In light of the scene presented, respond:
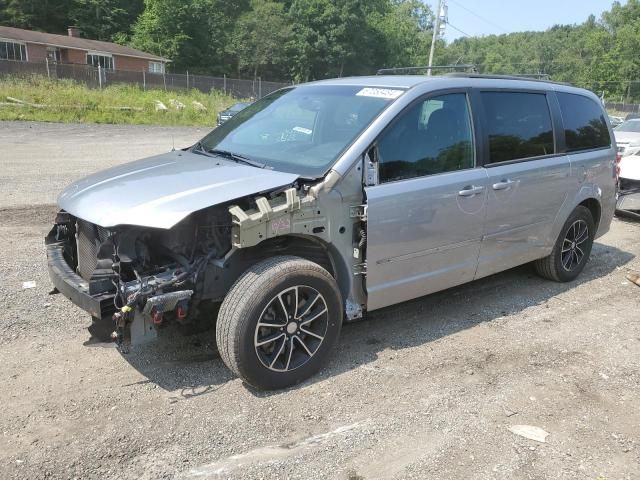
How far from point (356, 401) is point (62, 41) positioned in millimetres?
49858

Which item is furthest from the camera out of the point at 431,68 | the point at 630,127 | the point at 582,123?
the point at 630,127

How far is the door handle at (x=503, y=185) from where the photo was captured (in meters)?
4.53

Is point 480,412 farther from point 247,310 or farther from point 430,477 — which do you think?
point 247,310

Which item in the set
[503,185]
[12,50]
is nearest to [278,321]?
[503,185]

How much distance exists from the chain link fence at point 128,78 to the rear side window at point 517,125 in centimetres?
2221

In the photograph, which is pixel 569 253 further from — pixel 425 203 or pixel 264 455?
pixel 264 455

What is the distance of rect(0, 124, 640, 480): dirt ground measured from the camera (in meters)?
2.95

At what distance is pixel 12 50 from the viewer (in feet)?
141

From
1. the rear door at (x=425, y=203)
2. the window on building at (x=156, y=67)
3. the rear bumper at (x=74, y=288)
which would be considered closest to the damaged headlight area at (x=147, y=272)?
the rear bumper at (x=74, y=288)

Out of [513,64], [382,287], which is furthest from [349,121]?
[513,64]

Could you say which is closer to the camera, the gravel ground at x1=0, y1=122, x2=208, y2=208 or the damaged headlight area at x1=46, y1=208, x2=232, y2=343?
the damaged headlight area at x1=46, y1=208, x2=232, y2=343

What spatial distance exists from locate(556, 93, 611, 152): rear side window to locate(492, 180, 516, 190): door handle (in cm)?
117

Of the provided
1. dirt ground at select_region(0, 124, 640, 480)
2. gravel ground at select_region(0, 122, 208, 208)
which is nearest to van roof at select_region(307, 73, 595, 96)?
dirt ground at select_region(0, 124, 640, 480)

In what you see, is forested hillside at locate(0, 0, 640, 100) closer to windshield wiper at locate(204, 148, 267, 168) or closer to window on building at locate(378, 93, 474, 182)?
windshield wiper at locate(204, 148, 267, 168)
